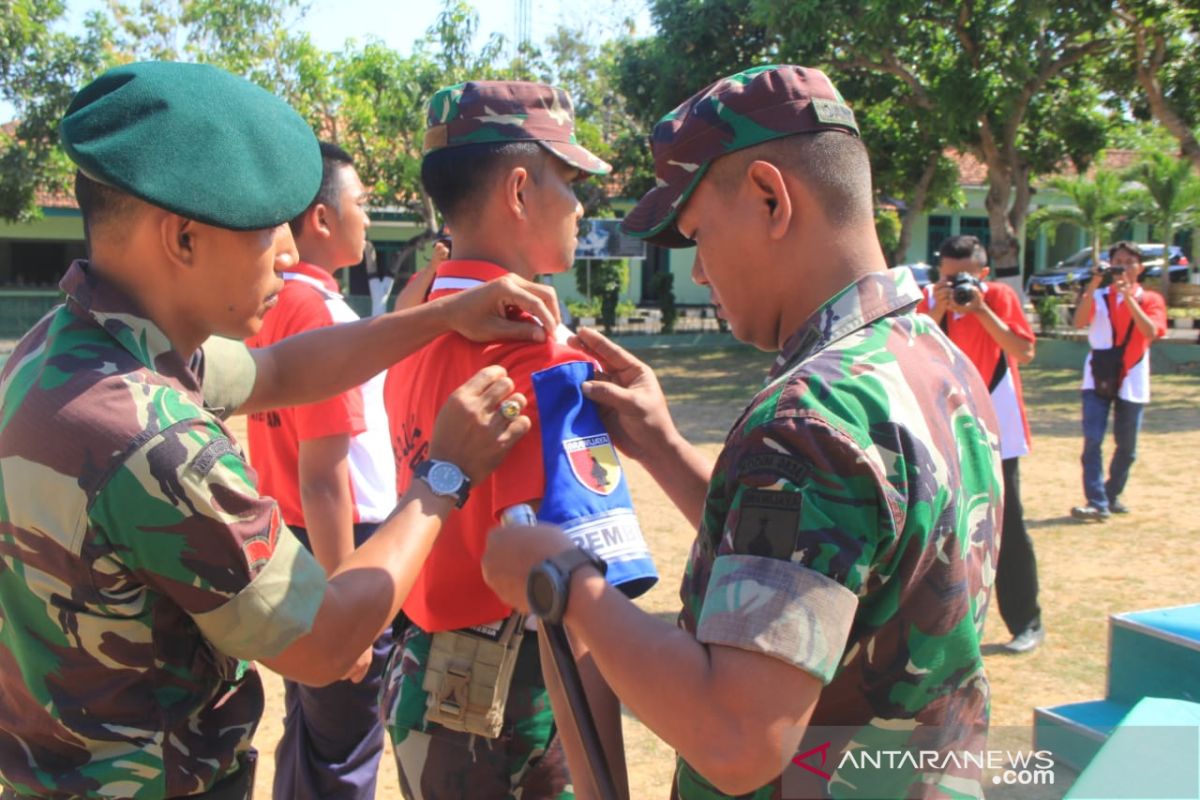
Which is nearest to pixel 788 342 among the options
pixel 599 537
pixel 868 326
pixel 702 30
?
pixel 868 326

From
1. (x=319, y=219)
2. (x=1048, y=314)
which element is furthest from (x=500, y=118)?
(x=1048, y=314)

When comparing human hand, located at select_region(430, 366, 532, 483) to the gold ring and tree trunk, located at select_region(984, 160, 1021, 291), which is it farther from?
tree trunk, located at select_region(984, 160, 1021, 291)

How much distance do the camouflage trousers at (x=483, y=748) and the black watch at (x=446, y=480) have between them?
1.45 feet

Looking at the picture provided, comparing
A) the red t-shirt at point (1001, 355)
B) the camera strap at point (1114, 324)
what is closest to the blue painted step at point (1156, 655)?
the red t-shirt at point (1001, 355)

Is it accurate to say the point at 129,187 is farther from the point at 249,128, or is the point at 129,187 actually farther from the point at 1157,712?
the point at 1157,712

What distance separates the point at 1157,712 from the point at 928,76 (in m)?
16.2

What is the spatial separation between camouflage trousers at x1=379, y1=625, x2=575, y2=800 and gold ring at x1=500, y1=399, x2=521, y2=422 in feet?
1.77

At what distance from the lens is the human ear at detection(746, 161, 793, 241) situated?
61.7 inches

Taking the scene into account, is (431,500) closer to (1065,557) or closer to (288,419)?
(288,419)

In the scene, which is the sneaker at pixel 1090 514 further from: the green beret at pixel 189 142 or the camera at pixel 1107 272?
the green beret at pixel 189 142

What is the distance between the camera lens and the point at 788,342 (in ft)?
5.34

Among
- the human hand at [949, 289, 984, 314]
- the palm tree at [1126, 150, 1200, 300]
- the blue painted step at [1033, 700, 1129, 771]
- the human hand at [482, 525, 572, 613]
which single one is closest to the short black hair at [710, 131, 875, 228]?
the human hand at [482, 525, 572, 613]

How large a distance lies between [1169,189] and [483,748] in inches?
1100

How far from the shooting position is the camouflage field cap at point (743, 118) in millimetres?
1570
